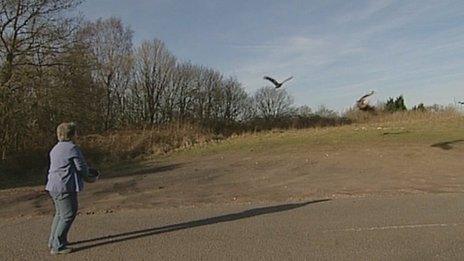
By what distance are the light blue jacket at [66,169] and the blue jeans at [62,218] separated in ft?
0.33

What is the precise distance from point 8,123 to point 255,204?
58.4ft

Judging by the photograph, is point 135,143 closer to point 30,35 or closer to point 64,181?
point 30,35

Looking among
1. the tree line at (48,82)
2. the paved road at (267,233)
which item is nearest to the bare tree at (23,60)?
the tree line at (48,82)

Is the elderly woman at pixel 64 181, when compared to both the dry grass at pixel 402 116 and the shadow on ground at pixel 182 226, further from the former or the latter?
the dry grass at pixel 402 116

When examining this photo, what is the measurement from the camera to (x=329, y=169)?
15.9 meters

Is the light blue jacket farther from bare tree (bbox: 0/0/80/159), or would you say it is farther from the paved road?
bare tree (bbox: 0/0/80/159)

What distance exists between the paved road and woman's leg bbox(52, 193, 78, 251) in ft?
0.68

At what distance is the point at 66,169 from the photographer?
6199 mm

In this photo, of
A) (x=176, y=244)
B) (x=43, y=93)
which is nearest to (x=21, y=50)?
(x=43, y=93)

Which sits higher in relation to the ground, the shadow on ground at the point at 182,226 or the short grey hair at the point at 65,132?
the short grey hair at the point at 65,132

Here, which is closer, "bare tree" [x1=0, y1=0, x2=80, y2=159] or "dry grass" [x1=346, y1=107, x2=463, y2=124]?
"bare tree" [x1=0, y1=0, x2=80, y2=159]

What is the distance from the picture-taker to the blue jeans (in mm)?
6188

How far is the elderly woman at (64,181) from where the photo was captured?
6.19 m

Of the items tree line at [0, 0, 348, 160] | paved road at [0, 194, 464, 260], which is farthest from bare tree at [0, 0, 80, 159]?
paved road at [0, 194, 464, 260]
